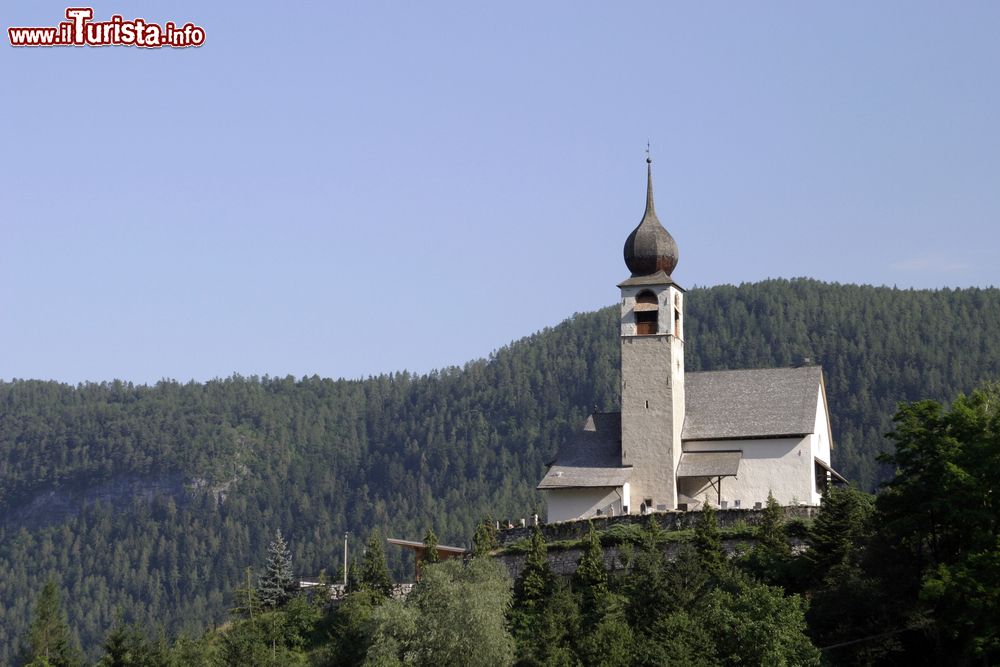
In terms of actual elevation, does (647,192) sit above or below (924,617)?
above

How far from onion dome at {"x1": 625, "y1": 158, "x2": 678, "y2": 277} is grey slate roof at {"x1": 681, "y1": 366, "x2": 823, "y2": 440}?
523cm

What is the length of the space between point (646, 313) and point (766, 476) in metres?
8.05

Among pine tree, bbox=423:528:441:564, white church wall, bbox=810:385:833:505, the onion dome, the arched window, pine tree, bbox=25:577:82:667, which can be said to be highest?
the onion dome

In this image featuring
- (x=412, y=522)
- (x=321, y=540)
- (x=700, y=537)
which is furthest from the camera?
(x=321, y=540)

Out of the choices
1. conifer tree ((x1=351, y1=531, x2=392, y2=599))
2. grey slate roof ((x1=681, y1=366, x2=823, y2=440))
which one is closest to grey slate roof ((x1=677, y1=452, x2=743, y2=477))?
grey slate roof ((x1=681, y1=366, x2=823, y2=440))

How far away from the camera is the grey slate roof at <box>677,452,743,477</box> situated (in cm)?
6378

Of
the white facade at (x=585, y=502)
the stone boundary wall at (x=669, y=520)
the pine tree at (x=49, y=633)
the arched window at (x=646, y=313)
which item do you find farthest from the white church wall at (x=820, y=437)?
the pine tree at (x=49, y=633)

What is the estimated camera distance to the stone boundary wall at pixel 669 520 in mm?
60250

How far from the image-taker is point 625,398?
65125mm

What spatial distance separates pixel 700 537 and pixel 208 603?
403ft

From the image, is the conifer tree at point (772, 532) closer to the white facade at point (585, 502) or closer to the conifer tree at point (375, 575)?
the white facade at point (585, 502)

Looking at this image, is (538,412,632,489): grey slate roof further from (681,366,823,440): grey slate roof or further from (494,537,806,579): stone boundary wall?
(494,537,806,579): stone boundary wall

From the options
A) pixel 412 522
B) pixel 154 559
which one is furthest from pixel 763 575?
pixel 154 559

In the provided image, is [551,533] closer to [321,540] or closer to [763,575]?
[763,575]
